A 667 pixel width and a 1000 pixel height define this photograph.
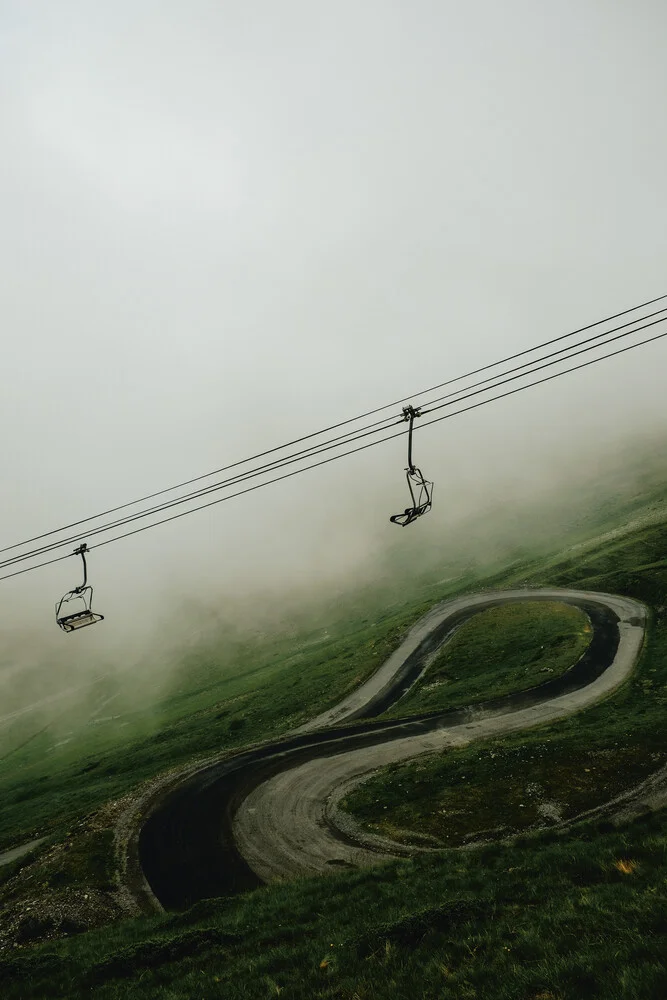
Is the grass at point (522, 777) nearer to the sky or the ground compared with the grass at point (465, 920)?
nearer to the ground

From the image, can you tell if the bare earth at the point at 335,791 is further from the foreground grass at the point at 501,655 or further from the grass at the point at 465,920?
the foreground grass at the point at 501,655

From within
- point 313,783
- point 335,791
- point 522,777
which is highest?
point 313,783

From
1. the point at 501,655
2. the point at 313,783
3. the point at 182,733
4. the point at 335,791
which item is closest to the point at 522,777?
the point at 335,791

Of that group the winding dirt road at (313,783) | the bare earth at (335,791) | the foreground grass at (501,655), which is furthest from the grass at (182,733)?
the foreground grass at (501,655)

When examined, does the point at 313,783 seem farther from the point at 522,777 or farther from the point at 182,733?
the point at 182,733

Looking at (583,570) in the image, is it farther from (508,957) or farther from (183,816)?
(508,957)

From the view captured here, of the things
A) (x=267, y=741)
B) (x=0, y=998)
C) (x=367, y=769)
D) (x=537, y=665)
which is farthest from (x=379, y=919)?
(x=537, y=665)
